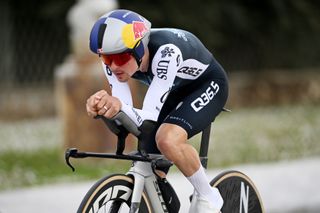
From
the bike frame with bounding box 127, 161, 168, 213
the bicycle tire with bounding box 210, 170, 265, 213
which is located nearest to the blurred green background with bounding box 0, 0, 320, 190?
the bicycle tire with bounding box 210, 170, 265, 213

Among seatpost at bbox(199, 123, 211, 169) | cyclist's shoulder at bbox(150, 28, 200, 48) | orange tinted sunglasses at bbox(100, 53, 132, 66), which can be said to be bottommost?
seatpost at bbox(199, 123, 211, 169)

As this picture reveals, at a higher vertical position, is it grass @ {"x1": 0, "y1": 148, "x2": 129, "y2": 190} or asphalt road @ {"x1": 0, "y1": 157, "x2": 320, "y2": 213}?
grass @ {"x1": 0, "y1": 148, "x2": 129, "y2": 190}

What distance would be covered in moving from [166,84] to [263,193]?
3.75m

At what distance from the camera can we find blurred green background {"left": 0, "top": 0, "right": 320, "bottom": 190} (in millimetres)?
12305

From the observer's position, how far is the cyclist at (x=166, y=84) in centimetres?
535

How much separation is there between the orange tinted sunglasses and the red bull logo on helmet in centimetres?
7

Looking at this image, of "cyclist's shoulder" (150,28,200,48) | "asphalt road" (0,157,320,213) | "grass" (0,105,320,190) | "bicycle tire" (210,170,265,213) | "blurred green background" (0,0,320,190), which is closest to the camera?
"cyclist's shoulder" (150,28,200,48)

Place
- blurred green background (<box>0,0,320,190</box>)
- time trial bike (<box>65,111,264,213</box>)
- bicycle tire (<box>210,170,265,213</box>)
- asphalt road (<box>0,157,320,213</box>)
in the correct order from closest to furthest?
1. time trial bike (<box>65,111,264,213</box>)
2. bicycle tire (<box>210,170,265,213</box>)
3. asphalt road (<box>0,157,320,213</box>)
4. blurred green background (<box>0,0,320,190</box>)

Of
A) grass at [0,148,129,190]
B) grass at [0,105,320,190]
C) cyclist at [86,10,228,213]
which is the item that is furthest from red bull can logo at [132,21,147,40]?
grass at [0,105,320,190]

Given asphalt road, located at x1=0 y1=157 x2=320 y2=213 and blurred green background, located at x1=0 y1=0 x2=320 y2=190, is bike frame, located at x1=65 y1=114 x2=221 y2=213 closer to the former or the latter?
asphalt road, located at x1=0 y1=157 x2=320 y2=213

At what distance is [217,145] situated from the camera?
526 inches

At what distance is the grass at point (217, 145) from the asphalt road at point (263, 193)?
90 cm

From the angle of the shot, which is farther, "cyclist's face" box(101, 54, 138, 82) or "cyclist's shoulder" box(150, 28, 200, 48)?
"cyclist's shoulder" box(150, 28, 200, 48)

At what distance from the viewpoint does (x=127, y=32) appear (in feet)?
17.7
